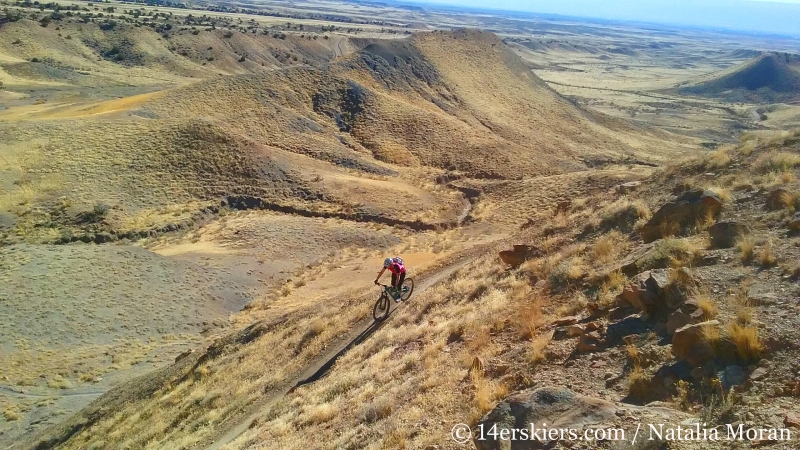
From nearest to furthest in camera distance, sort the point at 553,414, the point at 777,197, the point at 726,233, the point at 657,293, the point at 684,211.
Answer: the point at 553,414 → the point at 657,293 → the point at 726,233 → the point at 777,197 → the point at 684,211

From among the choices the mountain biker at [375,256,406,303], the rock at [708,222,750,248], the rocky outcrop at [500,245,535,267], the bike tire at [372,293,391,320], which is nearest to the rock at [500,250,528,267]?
the rocky outcrop at [500,245,535,267]

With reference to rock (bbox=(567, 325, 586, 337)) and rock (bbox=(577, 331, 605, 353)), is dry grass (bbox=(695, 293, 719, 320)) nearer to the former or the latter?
rock (bbox=(577, 331, 605, 353))

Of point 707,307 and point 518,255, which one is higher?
point 707,307

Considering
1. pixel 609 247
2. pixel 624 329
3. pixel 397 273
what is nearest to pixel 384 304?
pixel 397 273

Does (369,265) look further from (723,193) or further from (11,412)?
(723,193)

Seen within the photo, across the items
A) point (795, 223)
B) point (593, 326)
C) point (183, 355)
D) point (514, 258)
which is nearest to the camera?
point (593, 326)

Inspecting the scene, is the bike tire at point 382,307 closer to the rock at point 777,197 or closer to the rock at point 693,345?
the rock at point 693,345

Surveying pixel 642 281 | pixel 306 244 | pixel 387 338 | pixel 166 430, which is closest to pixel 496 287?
pixel 387 338
